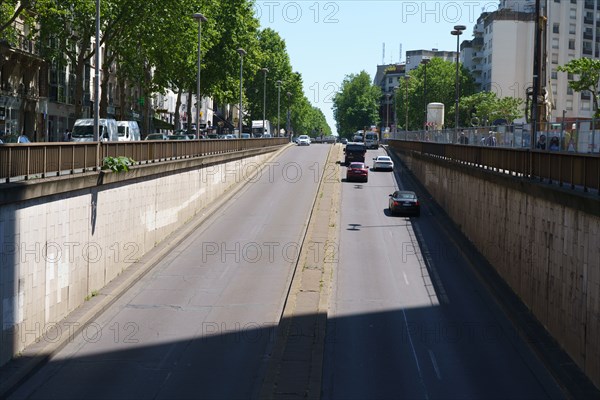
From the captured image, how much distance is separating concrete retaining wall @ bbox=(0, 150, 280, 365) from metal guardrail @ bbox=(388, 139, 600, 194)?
609 inches

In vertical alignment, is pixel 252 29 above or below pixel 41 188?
above

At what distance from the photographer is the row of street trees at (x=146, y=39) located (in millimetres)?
61062

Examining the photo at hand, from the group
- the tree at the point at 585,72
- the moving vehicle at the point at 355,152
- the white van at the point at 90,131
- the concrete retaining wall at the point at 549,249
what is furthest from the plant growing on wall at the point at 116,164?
the tree at the point at 585,72

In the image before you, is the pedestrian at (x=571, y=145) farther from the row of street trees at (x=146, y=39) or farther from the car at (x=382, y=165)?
the car at (x=382, y=165)

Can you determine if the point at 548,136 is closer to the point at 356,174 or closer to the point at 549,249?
the point at 549,249

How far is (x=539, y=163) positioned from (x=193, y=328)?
534 inches

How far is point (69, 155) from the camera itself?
28.1 m

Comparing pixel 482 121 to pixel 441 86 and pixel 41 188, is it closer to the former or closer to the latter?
pixel 441 86

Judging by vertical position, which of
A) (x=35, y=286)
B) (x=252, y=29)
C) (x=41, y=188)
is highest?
(x=252, y=29)

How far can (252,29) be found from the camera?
4183 inches

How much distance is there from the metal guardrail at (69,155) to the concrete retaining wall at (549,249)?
15.4 meters

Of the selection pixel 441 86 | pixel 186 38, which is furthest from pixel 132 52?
pixel 441 86

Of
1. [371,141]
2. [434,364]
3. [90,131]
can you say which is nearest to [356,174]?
[90,131]

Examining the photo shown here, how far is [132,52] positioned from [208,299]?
133 ft
